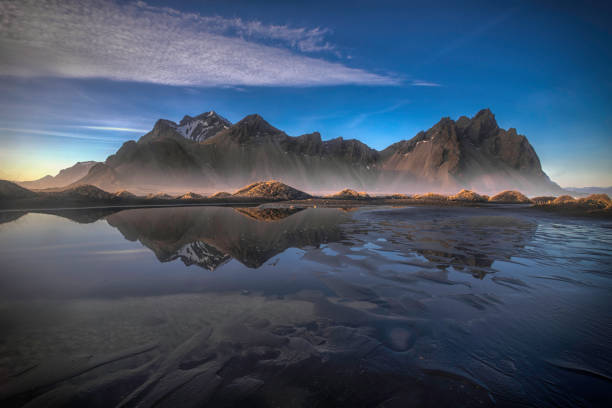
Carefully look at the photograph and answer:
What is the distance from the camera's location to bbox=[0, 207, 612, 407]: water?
7.57 ft

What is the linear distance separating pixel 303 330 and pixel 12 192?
34.4 metres

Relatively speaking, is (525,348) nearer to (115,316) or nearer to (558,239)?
(115,316)

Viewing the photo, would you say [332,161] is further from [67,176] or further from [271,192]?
[67,176]

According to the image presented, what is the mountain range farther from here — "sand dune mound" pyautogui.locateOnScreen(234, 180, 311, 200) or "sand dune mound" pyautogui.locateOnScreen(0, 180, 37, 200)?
"sand dune mound" pyautogui.locateOnScreen(0, 180, 37, 200)

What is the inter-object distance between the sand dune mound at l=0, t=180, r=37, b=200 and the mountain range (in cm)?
7976

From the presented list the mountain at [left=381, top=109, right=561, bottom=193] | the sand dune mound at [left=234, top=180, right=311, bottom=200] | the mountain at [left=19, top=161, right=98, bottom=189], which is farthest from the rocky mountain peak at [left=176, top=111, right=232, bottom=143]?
the sand dune mound at [left=234, top=180, right=311, bottom=200]

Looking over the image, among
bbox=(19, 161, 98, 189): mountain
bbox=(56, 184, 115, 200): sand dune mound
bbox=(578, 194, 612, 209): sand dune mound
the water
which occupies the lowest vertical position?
the water

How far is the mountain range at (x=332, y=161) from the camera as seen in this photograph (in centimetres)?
10900

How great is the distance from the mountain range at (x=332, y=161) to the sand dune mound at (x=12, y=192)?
79762 millimetres

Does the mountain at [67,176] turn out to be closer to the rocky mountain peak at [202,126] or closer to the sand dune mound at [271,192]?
the rocky mountain peak at [202,126]

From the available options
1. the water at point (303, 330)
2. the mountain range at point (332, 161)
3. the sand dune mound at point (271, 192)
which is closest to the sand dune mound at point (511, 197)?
the sand dune mound at point (271, 192)

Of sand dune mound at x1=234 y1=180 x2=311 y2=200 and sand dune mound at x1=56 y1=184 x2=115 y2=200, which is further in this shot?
sand dune mound at x1=234 y1=180 x2=311 y2=200

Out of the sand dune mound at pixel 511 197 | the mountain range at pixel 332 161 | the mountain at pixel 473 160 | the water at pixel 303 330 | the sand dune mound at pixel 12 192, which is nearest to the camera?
the water at pixel 303 330

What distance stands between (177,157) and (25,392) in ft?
408
